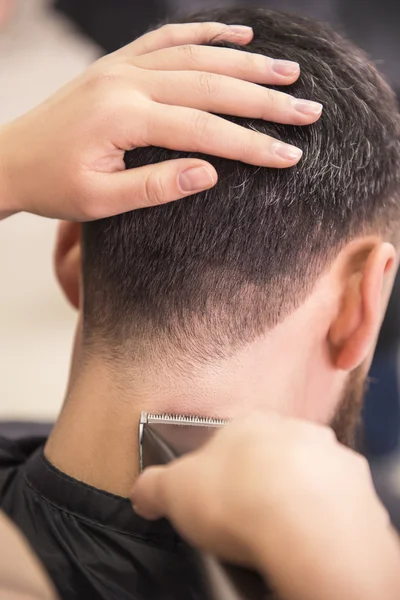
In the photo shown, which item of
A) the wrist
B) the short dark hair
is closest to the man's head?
the short dark hair

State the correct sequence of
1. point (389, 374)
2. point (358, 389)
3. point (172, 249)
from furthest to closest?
point (389, 374)
point (358, 389)
point (172, 249)

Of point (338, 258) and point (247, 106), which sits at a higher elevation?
point (247, 106)

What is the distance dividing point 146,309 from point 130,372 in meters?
0.09

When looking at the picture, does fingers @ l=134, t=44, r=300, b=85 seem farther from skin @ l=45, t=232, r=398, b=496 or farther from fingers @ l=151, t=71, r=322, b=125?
skin @ l=45, t=232, r=398, b=496

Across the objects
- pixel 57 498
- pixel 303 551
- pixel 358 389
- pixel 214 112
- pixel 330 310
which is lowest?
pixel 57 498

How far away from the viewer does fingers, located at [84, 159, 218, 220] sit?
77cm

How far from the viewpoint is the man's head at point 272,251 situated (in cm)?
82

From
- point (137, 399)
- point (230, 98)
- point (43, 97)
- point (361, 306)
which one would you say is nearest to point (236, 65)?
point (230, 98)

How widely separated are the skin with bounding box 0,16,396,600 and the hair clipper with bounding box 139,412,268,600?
0.02 meters

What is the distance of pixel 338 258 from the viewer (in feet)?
2.88

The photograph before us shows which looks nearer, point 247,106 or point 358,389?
point 247,106

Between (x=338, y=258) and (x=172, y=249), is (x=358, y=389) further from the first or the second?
(x=172, y=249)

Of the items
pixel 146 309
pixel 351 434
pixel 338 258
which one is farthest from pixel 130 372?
pixel 351 434

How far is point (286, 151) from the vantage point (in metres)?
0.78
